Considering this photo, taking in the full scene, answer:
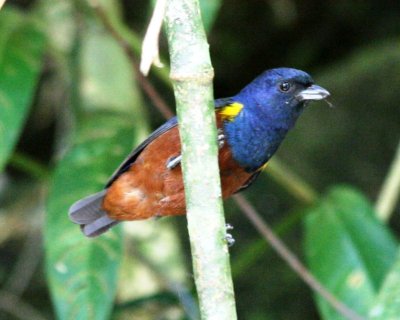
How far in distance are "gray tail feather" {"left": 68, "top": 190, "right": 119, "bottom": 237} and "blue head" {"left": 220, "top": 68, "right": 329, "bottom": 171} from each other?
46cm

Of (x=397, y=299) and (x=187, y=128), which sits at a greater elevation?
(x=187, y=128)

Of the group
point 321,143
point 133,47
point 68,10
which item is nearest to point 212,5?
point 133,47

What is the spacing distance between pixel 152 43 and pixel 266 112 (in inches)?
39.3

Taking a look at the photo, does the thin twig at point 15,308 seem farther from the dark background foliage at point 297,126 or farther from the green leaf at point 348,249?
the green leaf at point 348,249

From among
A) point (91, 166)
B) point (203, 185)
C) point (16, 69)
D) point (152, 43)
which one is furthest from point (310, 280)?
point (152, 43)

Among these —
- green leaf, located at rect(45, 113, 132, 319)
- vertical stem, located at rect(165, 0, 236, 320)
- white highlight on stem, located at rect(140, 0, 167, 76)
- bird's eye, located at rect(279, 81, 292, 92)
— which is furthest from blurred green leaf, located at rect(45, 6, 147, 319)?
white highlight on stem, located at rect(140, 0, 167, 76)

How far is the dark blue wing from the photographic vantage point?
9.55ft

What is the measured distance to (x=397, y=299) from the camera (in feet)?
9.12

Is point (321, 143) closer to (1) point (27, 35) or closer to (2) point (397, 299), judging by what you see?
(1) point (27, 35)

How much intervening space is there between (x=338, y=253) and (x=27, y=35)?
4.36ft

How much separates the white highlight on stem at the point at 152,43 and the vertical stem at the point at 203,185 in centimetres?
5

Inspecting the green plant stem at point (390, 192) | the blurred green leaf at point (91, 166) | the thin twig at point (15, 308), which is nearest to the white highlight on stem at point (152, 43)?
the blurred green leaf at point (91, 166)

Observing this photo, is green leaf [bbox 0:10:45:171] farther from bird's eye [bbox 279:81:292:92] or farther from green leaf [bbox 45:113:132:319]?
bird's eye [bbox 279:81:292:92]

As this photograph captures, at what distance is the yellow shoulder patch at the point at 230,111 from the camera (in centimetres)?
292
